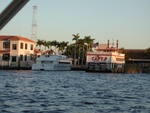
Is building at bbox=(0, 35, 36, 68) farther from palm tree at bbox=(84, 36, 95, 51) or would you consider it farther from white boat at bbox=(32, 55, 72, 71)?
palm tree at bbox=(84, 36, 95, 51)

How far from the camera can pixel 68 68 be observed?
5079 inches

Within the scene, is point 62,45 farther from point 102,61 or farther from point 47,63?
point 102,61

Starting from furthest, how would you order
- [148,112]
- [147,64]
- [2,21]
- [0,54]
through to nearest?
1. [147,64]
2. [0,54]
3. [148,112]
4. [2,21]

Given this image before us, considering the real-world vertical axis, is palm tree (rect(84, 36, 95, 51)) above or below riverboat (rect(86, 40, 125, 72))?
above

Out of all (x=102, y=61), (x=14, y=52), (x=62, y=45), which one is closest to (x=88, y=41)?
(x=62, y=45)

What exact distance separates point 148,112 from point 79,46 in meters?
147

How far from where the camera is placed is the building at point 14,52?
127m

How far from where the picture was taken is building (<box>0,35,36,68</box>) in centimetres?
12662

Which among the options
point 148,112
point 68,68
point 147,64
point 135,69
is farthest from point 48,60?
point 148,112

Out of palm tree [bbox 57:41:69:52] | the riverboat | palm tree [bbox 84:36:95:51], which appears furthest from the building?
palm tree [bbox 84:36:95:51]

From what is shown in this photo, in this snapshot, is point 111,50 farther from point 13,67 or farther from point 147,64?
point 147,64

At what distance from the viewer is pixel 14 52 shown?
416 ft

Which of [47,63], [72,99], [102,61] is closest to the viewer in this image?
[72,99]

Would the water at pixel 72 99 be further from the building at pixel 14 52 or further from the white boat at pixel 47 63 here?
the building at pixel 14 52
